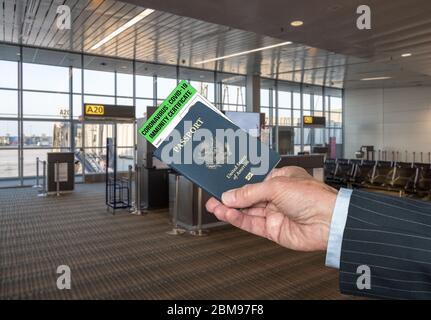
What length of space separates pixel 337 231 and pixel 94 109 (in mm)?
10570

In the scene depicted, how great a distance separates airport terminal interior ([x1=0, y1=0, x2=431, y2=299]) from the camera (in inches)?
168

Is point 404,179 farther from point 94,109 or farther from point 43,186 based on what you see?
point 43,186

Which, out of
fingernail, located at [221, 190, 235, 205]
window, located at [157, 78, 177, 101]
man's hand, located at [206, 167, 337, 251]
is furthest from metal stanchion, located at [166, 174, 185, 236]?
window, located at [157, 78, 177, 101]

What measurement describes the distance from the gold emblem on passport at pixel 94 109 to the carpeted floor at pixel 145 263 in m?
4.39

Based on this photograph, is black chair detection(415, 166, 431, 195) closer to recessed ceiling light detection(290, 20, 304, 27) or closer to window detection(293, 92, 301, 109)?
recessed ceiling light detection(290, 20, 304, 27)

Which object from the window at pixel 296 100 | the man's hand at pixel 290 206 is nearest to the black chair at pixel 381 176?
the man's hand at pixel 290 206

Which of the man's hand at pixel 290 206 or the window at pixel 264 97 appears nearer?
the man's hand at pixel 290 206

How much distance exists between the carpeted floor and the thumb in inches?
105

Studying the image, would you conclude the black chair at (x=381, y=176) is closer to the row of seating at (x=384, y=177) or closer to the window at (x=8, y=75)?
the row of seating at (x=384, y=177)

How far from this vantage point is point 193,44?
34.3 ft

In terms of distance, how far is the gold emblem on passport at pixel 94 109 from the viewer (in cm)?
1052
